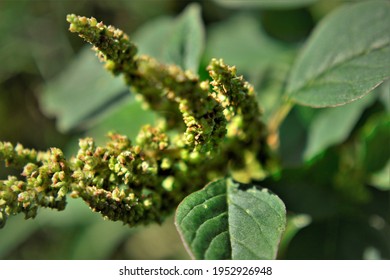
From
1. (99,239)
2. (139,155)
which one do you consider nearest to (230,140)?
(139,155)

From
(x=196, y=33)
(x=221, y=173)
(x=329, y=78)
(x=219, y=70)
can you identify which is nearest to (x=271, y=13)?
(x=196, y=33)

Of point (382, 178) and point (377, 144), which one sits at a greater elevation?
point (377, 144)

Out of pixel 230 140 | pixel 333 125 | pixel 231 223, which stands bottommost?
pixel 231 223

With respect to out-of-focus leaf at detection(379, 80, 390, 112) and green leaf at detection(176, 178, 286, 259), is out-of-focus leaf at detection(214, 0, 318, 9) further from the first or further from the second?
green leaf at detection(176, 178, 286, 259)

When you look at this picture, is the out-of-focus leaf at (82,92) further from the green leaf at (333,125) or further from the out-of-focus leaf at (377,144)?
the out-of-focus leaf at (377,144)

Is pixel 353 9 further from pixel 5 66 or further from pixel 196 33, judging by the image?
pixel 5 66

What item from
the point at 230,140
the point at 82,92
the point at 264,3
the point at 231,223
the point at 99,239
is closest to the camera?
the point at 231,223

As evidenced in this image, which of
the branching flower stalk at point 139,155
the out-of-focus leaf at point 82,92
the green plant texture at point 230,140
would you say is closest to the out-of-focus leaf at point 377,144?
the green plant texture at point 230,140

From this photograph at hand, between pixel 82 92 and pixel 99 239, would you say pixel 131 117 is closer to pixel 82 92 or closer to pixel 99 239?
pixel 82 92
